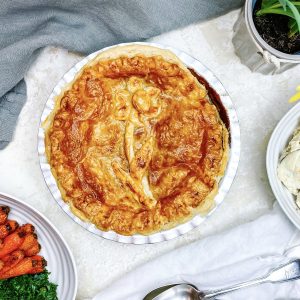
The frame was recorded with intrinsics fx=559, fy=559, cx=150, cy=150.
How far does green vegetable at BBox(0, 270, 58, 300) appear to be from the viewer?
6.70ft

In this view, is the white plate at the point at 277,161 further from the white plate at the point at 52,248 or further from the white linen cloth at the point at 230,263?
the white plate at the point at 52,248

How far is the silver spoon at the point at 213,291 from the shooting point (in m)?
2.02

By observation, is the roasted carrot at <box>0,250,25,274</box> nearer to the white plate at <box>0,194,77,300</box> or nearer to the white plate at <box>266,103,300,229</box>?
the white plate at <box>0,194,77,300</box>

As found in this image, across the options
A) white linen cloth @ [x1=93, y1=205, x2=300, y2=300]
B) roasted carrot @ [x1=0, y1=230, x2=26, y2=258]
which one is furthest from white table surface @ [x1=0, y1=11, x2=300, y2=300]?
roasted carrot @ [x1=0, y1=230, x2=26, y2=258]

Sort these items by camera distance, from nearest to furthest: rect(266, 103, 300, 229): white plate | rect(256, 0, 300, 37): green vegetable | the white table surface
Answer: rect(256, 0, 300, 37): green vegetable → rect(266, 103, 300, 229): white plate → the white table surface

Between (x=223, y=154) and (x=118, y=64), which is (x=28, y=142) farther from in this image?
(x=223, y=154)

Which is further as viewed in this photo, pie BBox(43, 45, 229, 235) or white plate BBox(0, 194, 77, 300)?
white plate BBox(0, 194, 77, 300)

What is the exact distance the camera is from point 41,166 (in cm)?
195

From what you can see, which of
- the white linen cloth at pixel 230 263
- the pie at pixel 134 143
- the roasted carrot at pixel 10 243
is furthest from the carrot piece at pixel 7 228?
the white linen cloth at pixel 230 263

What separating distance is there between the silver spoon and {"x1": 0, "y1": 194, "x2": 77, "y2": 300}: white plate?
0.97 feet

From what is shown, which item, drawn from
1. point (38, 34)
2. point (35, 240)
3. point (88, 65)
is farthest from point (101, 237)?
point (38, 34)

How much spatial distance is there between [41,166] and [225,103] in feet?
2.24

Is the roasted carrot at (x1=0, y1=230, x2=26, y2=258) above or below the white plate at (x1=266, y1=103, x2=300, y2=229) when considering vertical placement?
below

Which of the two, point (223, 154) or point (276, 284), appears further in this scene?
point (276, 284)
